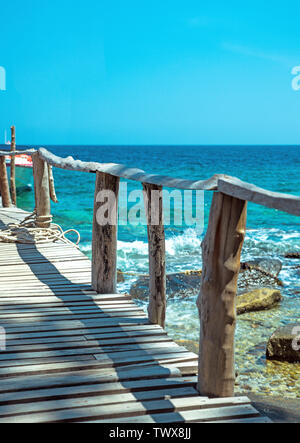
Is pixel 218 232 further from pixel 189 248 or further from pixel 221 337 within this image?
pixel 189 248

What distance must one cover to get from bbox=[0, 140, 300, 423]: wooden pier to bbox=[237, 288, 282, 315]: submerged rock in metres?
4.11

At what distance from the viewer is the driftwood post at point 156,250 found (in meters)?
3.84

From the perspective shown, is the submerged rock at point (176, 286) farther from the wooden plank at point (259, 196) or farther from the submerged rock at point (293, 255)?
the wooden plank at point (259, 196)

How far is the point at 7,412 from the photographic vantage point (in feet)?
8.16

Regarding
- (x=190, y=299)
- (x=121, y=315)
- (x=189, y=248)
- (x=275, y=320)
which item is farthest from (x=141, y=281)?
(x=121, y=315)

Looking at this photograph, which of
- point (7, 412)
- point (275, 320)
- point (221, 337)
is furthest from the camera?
point (275, 320)

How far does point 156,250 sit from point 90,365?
121 cm

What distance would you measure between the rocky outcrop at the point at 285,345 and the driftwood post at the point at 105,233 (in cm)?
261

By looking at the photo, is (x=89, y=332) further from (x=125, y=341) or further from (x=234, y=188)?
(x=234, y=188)

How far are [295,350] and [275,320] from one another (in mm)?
2022

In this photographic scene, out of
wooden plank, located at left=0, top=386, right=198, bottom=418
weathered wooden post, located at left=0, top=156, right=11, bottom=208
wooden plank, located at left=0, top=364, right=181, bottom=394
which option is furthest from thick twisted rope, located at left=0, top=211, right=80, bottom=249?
wooden plank, located at left=0, top=386, right=198, bottom=418

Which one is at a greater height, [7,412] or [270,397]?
[7,412]

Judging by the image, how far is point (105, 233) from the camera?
461 cm

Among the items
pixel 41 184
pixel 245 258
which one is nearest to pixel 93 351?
pixel 41 184
